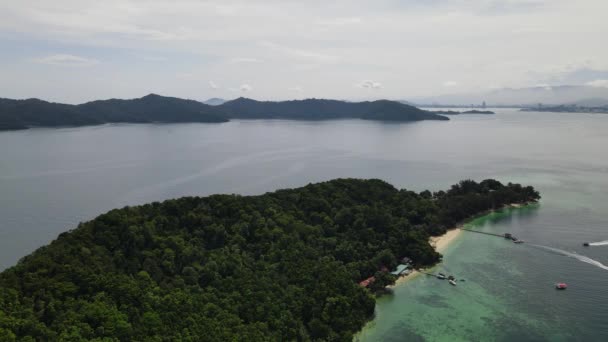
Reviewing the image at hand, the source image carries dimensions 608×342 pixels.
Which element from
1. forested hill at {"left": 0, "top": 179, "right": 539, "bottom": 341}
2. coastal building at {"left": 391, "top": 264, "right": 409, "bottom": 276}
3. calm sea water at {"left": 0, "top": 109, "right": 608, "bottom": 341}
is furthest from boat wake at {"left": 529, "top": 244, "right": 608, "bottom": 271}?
coastal building at {"left": 391, "top": 264, "right": 409, "bottom": 276}

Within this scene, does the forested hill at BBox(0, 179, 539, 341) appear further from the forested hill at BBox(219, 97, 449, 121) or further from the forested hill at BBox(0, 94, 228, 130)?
the forested hill at BBox(219, 97, 449, 121)

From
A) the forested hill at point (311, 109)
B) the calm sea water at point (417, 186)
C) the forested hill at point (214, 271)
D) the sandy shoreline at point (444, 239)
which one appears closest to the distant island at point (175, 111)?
the forested hill at point (311, 109)

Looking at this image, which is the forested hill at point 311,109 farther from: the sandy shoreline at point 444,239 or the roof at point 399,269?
the roof at point 399,269

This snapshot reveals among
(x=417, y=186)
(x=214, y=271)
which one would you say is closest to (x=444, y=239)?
(x=417, y=186)

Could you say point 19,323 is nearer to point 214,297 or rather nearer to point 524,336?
point 214,297

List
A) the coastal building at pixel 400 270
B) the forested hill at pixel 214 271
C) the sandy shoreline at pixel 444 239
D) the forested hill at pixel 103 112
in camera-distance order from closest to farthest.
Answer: the forested hill at pixel 214 271, the coastal building at pixel 400 270, the sandy shoreline at pixel 444 239, the forested hill at pixel 103 112

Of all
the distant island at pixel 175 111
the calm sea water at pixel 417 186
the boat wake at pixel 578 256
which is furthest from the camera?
the distant island at pixel 175 111

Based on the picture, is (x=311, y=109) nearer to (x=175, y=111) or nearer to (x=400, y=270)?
(x=175, y=111)
